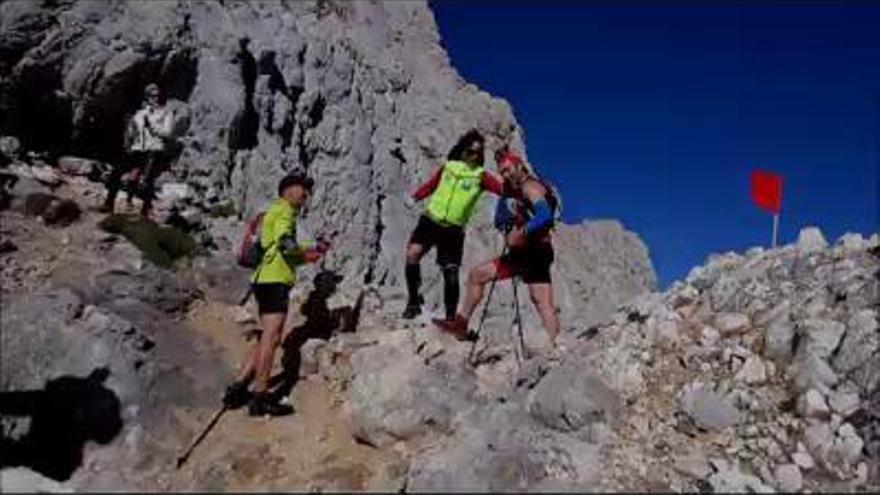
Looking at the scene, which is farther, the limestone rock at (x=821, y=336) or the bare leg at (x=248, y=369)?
the bare leg at (x=248, y=369)

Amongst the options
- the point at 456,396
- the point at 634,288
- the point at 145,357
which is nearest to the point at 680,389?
the point at 456,396

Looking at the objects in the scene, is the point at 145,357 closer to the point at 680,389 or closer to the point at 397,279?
the point at 680,389

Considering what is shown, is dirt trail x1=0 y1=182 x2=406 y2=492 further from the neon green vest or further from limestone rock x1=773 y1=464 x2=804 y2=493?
limestone rock x1=773 y1=464 x2=804 y2=493

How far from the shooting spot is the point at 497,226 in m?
14.0

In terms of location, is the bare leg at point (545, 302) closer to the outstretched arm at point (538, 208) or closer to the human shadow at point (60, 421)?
the outstretched arm at point (538, 208)

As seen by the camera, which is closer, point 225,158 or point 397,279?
point 225,158

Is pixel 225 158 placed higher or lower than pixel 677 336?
higher

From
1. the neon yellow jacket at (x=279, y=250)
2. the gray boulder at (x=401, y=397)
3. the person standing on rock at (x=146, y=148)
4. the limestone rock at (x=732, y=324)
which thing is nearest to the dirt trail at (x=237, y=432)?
the gray boulder at (x=401, y=397)

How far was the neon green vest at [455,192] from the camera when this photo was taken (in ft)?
47.0

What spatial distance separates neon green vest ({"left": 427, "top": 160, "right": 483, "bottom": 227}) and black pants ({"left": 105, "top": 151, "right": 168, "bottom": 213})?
274 inches

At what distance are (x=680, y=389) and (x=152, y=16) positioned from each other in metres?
18.6

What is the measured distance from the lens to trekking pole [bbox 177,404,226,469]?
11.9 m

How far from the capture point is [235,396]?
42.8 ft

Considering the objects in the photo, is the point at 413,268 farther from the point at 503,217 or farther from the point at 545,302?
the point at 545,302
